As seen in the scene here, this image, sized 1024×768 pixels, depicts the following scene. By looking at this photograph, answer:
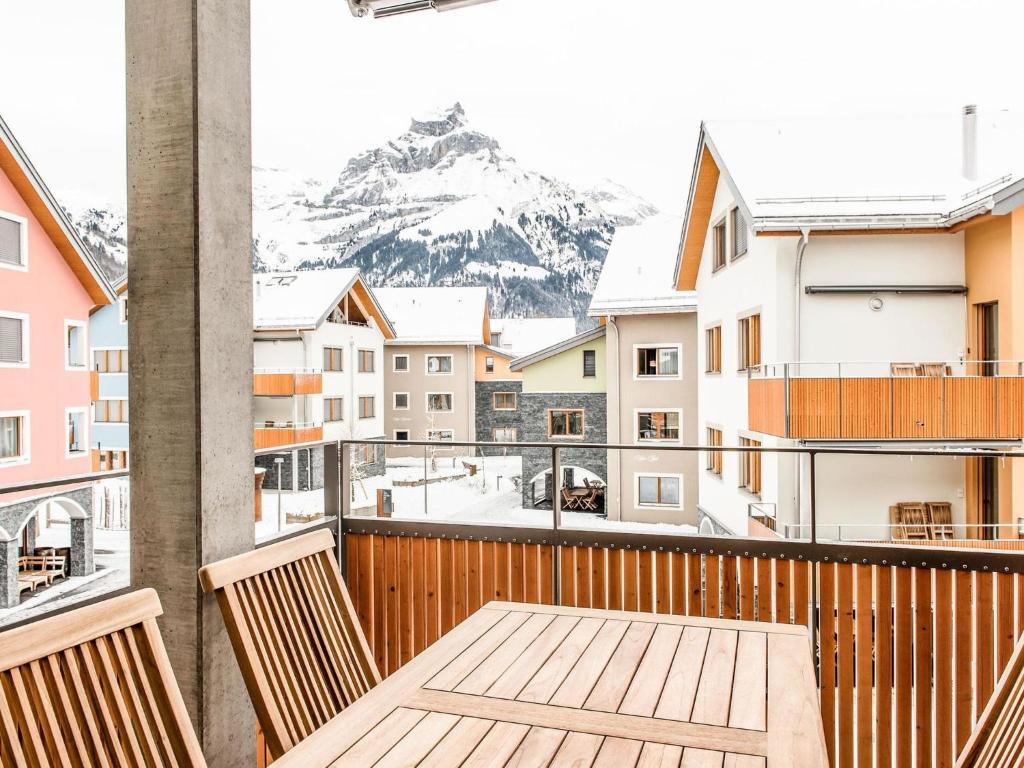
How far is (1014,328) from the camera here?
8266 millimetres

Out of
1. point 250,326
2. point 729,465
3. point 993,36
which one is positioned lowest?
point 729,465

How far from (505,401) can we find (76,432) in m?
12.4

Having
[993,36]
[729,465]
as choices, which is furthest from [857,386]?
[993,36]

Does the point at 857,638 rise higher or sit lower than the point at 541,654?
lower

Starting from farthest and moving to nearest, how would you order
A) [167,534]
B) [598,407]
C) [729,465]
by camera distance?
[598,407], [729,465], [167,534]

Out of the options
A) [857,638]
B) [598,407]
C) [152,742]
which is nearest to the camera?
[152,742]

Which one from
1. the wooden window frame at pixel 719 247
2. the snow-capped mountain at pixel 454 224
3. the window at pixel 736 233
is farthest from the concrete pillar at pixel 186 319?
the snow-capped mountain at pixel 454 224

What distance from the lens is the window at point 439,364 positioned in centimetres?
2511

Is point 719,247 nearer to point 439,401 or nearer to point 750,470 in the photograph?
point 750,470

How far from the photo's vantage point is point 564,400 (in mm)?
17438

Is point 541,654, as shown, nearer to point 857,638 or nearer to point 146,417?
point 146,417

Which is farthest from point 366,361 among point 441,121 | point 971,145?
point 441,121

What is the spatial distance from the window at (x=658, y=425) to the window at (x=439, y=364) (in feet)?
36.5

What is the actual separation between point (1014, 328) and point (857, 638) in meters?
7.08
